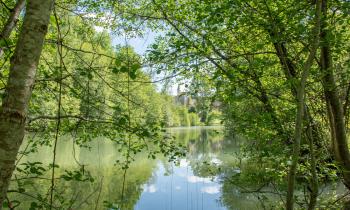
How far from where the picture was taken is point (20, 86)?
126cm

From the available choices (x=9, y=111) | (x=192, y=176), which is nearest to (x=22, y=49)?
(x=9, y=111)

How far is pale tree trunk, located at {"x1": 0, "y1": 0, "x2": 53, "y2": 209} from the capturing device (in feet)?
4.01

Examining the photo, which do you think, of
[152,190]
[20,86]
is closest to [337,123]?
[20,86]

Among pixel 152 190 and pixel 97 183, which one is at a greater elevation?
pixel 97 183

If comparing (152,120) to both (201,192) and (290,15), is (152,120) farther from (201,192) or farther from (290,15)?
(201,192)

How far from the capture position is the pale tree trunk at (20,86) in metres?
1.22

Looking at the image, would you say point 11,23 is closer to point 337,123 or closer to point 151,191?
point 337,123

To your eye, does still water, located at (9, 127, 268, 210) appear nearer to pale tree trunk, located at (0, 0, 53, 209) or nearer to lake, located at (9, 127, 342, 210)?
lake, located at (9, 127, 342, 210)

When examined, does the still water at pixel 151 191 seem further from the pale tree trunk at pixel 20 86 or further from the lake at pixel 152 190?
the pale tree trunk at pixel 20 86

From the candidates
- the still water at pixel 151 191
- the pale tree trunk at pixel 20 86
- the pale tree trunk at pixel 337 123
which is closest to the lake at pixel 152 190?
the still water at pixel 151 191

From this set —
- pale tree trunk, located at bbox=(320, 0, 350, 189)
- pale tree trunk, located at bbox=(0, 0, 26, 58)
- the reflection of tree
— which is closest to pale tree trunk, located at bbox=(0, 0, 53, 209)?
pale tree trunk, located at bbox=(0, 0, 26, 58)

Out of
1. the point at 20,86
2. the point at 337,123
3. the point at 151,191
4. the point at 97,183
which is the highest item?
the point at 337,123

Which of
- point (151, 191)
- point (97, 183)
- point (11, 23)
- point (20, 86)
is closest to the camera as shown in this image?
point (20, 86)

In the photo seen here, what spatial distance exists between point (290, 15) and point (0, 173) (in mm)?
3132
